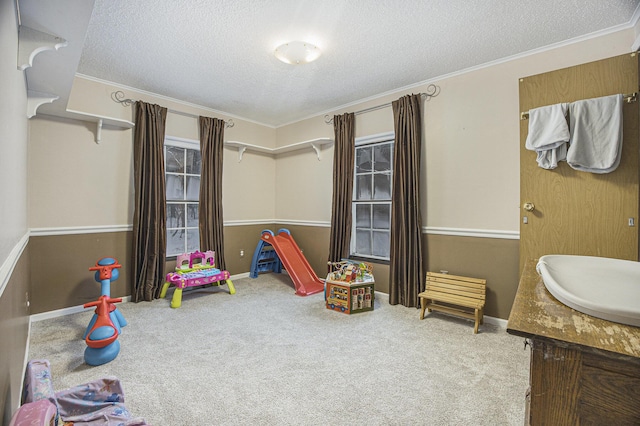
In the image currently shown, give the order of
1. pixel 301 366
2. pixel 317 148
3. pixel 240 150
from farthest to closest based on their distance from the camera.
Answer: pixel 240 150
pixel 317 148
pixel 301 366

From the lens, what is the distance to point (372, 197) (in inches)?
160

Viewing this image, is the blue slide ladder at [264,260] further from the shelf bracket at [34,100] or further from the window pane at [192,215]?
the shelf bracket at [34,100]

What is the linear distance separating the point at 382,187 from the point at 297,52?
201 cm

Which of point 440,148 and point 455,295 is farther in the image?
point 440,148

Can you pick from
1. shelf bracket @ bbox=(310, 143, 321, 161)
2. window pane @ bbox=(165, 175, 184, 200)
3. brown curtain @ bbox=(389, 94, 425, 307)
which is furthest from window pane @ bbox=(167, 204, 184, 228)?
brown curtain @ bbox=(389, 94, 425, 307)

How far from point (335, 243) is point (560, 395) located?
3.51 m

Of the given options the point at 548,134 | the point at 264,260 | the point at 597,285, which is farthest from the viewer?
the point at 264,260

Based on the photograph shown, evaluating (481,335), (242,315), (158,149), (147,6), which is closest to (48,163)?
(158,149)

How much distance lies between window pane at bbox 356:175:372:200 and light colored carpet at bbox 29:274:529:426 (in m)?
1.57

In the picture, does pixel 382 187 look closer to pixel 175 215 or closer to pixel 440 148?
pixel 440 148

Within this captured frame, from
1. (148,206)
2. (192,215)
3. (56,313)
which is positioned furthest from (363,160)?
(56,313)

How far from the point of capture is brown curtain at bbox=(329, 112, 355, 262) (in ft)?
13.3

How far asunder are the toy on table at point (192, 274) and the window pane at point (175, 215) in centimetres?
60

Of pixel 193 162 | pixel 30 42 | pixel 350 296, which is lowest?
pixel 350 296
